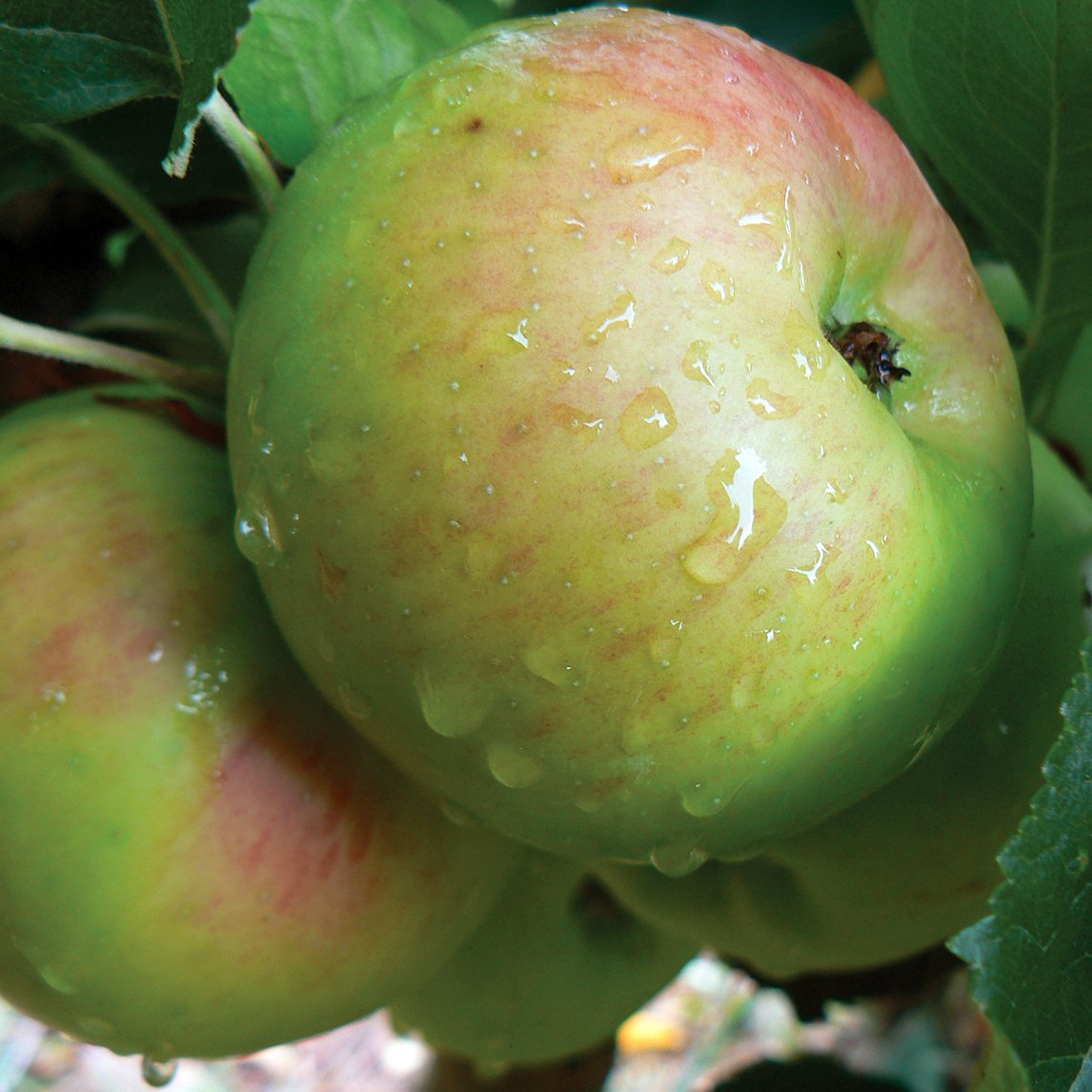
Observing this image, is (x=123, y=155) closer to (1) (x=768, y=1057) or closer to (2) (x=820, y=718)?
(2) (x=820, y=718)

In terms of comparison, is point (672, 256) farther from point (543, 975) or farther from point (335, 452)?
point (543, 975)

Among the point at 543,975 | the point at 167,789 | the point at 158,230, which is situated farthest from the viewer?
the point at 543,975

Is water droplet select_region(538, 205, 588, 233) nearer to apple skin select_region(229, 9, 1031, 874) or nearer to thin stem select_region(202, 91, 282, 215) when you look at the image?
apple skin select_region(229, 9, 1031, 874)

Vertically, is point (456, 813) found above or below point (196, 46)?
below

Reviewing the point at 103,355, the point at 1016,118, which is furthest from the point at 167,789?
the point at 1016,118

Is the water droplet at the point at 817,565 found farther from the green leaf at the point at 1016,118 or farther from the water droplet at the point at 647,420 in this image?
the green leaf at the point at 1016,118

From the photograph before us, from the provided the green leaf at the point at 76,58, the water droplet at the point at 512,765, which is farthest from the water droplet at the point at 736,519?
the green leaf at the point at 76,58

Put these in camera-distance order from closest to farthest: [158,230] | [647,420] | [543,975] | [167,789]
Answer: [647,420]
[167,789]
[158,230]
[543,975]
